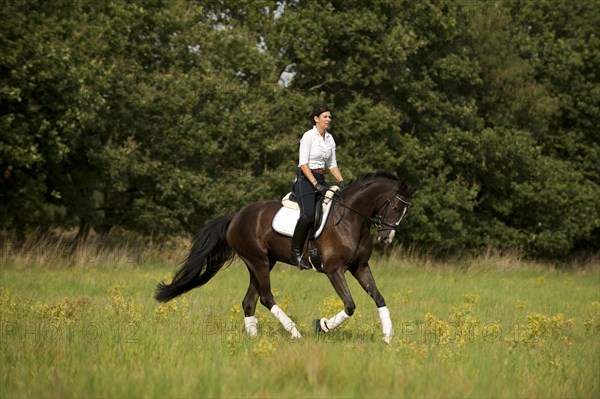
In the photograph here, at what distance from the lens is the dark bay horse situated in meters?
9.73

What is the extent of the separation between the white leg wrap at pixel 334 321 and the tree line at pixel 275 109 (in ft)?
40.2

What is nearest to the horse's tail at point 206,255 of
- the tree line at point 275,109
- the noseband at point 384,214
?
the noseband at point 384,214

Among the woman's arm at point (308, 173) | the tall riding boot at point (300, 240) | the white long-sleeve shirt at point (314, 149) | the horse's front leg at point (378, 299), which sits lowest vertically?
the horse's front leg at point (378, 299)

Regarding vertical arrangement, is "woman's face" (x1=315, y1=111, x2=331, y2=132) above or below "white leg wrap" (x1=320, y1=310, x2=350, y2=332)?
above

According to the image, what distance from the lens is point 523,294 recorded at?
58.0 ft

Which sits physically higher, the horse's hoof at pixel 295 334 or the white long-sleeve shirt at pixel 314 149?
the white long-sleeve shirt at pixel 314 149

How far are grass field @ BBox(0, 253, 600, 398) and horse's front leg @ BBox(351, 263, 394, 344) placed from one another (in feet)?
0.67

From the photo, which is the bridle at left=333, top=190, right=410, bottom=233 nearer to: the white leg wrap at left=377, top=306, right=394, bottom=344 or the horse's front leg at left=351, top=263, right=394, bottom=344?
the horse's front leg at left=351, top=263, right=394, bottom=344

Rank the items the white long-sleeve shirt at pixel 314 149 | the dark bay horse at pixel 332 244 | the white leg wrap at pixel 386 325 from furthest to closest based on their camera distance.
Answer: the white long-sleeve shirt at pixel 314 149
the dark bay horse at pixel 332 244
the white leg wrap at pixel 386 325

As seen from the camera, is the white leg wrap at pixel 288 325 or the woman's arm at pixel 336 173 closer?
the white leg wrap at pixel 288 325

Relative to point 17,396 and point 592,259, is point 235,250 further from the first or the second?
point 592,259

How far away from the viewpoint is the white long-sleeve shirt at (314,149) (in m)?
10.1

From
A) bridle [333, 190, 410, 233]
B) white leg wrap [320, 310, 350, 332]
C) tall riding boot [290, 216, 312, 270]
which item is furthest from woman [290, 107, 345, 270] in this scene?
white leg wrap [320, 310, 350, 332]

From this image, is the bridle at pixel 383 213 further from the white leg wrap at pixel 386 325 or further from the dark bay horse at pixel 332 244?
the white leg wrap at pixel 386 325
